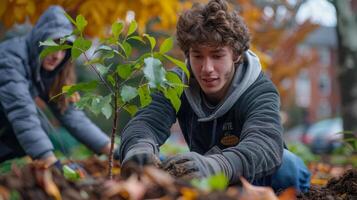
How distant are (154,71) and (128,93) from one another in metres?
0.27

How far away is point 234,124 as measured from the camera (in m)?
2.99

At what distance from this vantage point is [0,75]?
4020mm

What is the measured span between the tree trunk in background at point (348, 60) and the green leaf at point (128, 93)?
5651 mm

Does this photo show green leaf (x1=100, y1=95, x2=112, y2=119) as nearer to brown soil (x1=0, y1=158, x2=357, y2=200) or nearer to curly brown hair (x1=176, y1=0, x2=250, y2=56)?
curly brown hair (x1=176, y1=0, x2=250, y2=56)

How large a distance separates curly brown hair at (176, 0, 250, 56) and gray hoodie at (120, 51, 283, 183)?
18 centimetres

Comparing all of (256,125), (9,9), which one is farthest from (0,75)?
(256,125)

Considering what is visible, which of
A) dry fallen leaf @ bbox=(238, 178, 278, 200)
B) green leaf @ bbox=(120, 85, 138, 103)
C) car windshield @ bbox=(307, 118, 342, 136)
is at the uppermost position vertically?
green leaf @ bbox=(120, 85, 138, 103)

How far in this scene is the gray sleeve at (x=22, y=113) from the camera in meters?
3.83

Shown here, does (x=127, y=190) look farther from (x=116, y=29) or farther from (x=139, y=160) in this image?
(x=116, y=29)

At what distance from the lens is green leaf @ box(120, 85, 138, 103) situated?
2387 mm

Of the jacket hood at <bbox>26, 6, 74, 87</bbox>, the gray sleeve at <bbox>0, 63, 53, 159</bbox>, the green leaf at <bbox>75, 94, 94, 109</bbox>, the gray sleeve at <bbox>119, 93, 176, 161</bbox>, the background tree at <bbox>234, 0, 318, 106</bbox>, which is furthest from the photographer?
the background tree at <bbox>234, 0, 318, 106</bbox>

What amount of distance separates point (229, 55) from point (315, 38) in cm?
4852

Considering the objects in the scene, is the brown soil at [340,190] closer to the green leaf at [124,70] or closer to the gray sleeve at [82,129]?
the green leaf at [124,70]

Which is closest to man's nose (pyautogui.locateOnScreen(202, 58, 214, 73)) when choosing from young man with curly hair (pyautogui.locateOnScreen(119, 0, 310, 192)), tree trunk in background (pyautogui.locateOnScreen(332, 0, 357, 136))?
young man with curly hair (pyautogui.locateOnScreen(119, 0, 310, 192))
